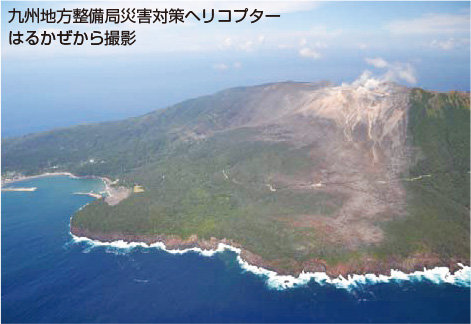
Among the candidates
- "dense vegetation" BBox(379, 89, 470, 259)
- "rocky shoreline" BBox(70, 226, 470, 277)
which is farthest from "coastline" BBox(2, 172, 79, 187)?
"dense vegetation" BBox(379, 89, 470, 259)

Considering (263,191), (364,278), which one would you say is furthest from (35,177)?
(364,278)

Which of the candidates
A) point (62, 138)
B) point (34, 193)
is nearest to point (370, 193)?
point (34, 193)

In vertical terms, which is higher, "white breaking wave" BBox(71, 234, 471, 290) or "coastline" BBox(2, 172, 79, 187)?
"coastline" BBox(2, 172, 79, 187)

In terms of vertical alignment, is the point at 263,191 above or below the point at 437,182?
below

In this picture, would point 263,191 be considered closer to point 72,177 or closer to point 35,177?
point 72,177

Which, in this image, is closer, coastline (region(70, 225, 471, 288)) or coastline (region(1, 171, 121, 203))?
coastline (region(70, 225, 471, 288))

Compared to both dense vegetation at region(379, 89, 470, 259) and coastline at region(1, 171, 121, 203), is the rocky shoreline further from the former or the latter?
coastline at region(1, 171, 121, 203)

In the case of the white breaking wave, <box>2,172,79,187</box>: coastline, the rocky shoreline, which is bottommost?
the white breaking wave

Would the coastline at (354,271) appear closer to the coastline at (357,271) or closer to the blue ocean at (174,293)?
the coastline at (357,271)

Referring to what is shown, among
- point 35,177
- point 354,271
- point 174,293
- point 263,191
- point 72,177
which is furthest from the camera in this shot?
point 35,177

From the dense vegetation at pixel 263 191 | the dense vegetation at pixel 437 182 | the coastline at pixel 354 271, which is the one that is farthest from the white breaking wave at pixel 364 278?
the dense vegetation at pixel 437 182
